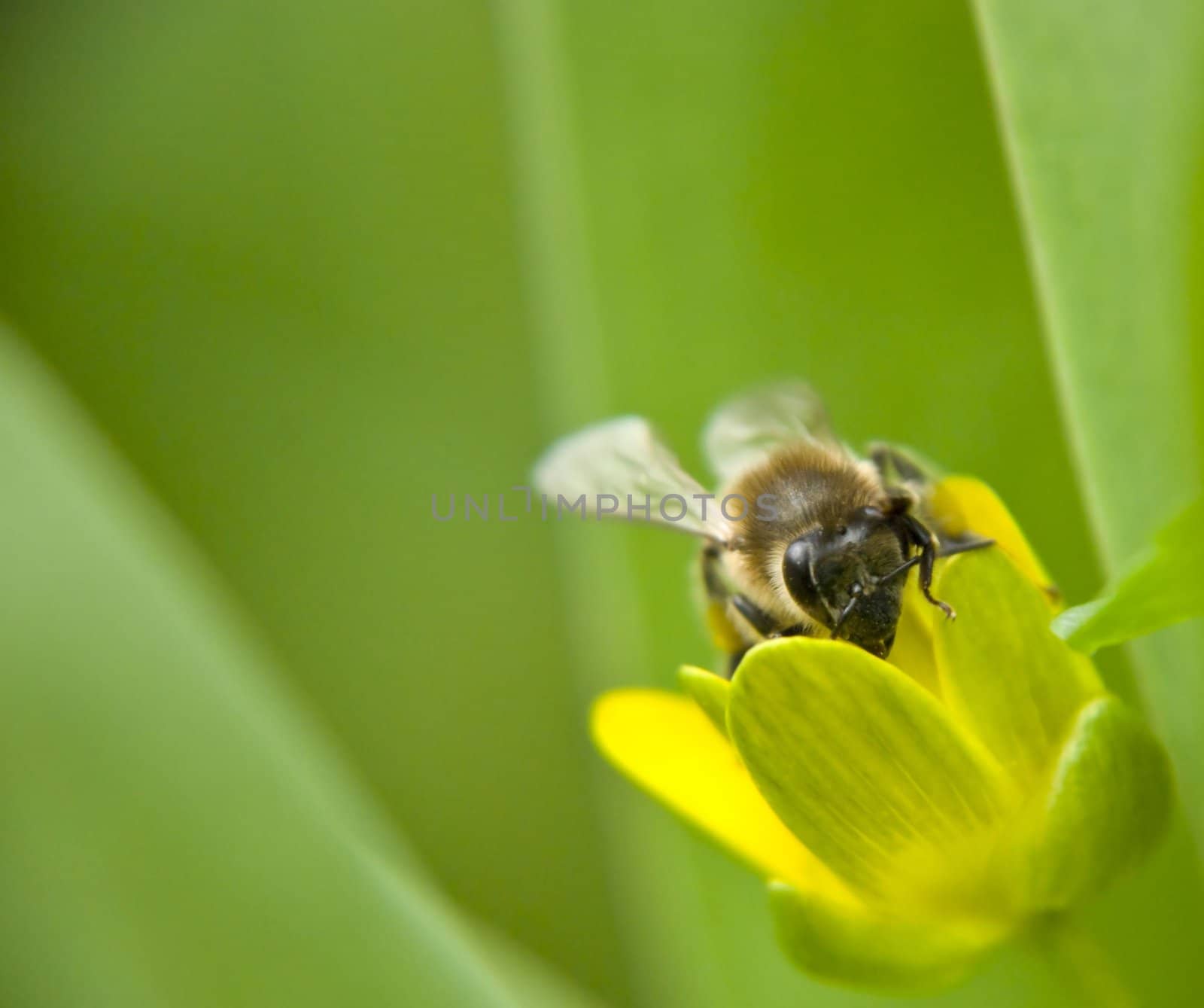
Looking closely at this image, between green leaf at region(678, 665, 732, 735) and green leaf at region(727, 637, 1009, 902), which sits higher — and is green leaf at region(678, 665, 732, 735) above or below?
above

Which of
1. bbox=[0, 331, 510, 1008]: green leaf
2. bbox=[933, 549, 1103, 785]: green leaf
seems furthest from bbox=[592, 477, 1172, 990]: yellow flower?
bbox=[0, 331, 510, 1008]: green leaf

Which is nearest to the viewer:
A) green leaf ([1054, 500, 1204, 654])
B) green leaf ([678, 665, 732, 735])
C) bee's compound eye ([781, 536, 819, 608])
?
green leaf ([1054, 500, 1204, 654])

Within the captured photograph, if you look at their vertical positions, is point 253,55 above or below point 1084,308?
above

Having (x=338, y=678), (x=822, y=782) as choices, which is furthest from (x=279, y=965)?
(x=338, y=678)

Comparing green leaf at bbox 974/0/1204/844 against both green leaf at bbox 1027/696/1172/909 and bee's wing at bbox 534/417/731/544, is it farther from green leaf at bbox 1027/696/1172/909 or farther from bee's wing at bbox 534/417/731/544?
bee's wing at bbox 534/417/731/544

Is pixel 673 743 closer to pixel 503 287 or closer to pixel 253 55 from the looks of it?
pixel 503 287

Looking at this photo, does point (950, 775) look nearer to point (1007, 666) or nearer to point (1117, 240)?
point (1007, 666)

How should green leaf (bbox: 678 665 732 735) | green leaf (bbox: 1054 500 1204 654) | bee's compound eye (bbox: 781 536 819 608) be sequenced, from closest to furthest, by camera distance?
green leaf (bbox: 1054 500 1204 654) → green leaf (bbox: 678 665 732 735) → bee's compound eye (bbox: 781 536 819 608)
